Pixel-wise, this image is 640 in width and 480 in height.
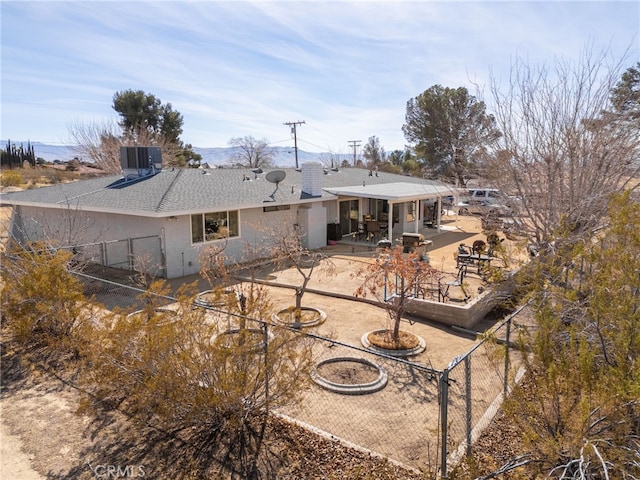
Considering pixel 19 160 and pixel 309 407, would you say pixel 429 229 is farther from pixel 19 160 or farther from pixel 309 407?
pixel 19 160

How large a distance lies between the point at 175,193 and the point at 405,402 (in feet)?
38.4

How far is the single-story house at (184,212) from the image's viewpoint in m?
14.3

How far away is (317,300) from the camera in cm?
1209

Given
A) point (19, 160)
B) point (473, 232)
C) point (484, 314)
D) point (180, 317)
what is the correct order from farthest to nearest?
point (19, 160) < point (473, 232) < point (484, 314) < point (180, 317)

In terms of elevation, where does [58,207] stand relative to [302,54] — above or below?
below

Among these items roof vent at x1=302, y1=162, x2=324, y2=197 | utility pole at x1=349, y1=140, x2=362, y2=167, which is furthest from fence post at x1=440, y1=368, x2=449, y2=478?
utility pole at x1=349, y1=140, x2=362, y2=167

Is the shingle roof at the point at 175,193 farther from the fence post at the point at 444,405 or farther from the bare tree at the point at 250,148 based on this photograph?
the bare tree at the point at 250,148

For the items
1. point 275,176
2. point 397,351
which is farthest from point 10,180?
point 397,351

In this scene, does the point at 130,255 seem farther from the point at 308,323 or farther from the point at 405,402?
the point at 405,402

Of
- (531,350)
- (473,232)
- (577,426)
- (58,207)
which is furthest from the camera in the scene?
(473,232)

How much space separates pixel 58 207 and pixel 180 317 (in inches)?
537

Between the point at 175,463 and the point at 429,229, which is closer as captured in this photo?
the point at 175,463

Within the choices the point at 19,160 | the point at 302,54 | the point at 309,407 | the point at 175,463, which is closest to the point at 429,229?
the point at 302,54

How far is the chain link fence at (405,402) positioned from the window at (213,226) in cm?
809
